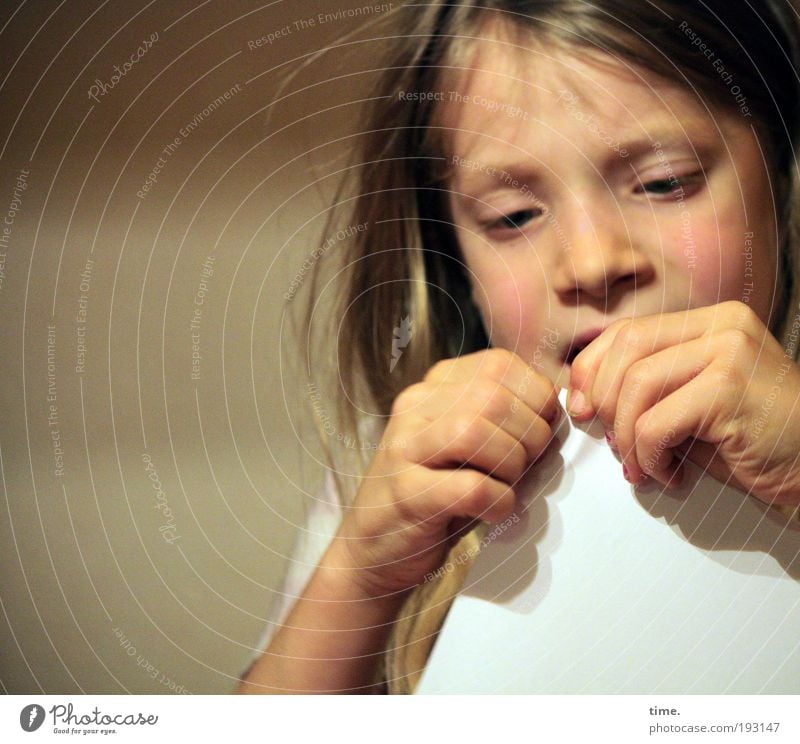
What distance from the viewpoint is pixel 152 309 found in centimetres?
→ 61

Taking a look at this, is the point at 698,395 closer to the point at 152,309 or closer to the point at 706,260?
the point at 706,260

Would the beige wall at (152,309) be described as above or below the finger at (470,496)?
above

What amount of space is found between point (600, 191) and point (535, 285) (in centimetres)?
7

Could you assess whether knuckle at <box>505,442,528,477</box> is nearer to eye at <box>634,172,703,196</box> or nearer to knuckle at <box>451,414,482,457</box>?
knuckle at <box>451,414,482,457</box>

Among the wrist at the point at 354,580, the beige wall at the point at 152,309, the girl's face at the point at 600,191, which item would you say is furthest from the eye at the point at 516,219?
the wrist at the point at 354,580

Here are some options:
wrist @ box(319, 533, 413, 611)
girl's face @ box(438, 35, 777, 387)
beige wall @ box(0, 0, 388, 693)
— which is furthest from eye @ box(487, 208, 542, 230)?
wrist @ box(319, 533, 413, 611)

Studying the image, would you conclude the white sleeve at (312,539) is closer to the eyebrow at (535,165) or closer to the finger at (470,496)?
the finger at (470,496)

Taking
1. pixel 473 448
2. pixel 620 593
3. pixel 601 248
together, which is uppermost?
pixel 601 248

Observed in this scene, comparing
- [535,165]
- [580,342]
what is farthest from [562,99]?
[580,342]

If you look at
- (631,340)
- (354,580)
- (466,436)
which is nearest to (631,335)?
(631,340)

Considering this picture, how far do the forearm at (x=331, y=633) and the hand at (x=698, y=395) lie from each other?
0.17 metres

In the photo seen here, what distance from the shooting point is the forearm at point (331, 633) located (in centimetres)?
60

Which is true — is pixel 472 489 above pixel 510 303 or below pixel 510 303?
below
